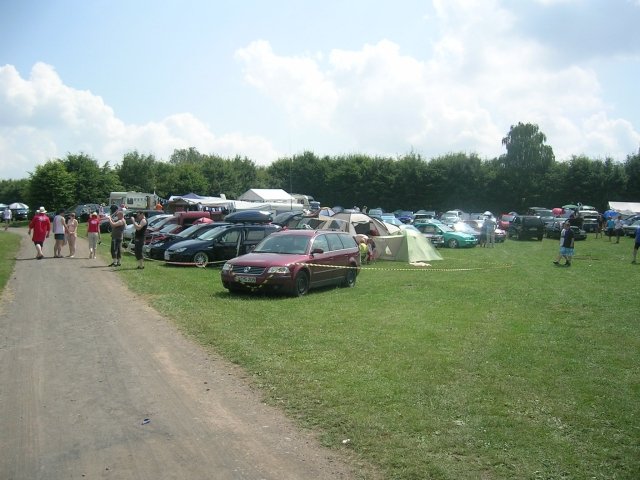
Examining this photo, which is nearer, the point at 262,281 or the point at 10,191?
the point at 262,281

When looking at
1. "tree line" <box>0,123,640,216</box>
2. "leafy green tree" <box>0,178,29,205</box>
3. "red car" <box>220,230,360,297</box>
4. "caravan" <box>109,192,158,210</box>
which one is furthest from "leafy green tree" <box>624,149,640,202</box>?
"leafy green tree" <box>0,178,29,205</box>

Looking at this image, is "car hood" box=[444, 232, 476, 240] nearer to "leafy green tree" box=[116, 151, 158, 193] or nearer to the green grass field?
the green grass field

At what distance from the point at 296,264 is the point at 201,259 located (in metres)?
6.84

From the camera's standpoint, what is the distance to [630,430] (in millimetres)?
5246

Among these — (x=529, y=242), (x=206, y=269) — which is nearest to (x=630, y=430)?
(x=206, y=269)

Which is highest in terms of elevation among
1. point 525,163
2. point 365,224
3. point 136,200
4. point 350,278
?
point 525,163

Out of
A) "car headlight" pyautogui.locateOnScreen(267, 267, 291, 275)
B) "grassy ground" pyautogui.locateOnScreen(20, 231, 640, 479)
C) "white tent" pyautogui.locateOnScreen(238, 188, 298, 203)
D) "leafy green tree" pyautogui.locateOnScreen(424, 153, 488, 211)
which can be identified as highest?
"leafy green tree" pyautogui.locateOnScreen(424, 153, 488, 211)

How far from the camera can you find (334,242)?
15070 millimetres

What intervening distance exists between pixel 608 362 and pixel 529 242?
2900cm

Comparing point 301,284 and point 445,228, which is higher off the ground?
point 445,228

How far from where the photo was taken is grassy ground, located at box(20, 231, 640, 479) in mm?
4789

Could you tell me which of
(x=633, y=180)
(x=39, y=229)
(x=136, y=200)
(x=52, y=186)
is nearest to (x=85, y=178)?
(x=52, y=186)

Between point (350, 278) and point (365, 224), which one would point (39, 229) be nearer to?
point (350, 278)

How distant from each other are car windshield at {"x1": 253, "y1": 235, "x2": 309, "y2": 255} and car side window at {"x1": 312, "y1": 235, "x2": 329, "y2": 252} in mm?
255
